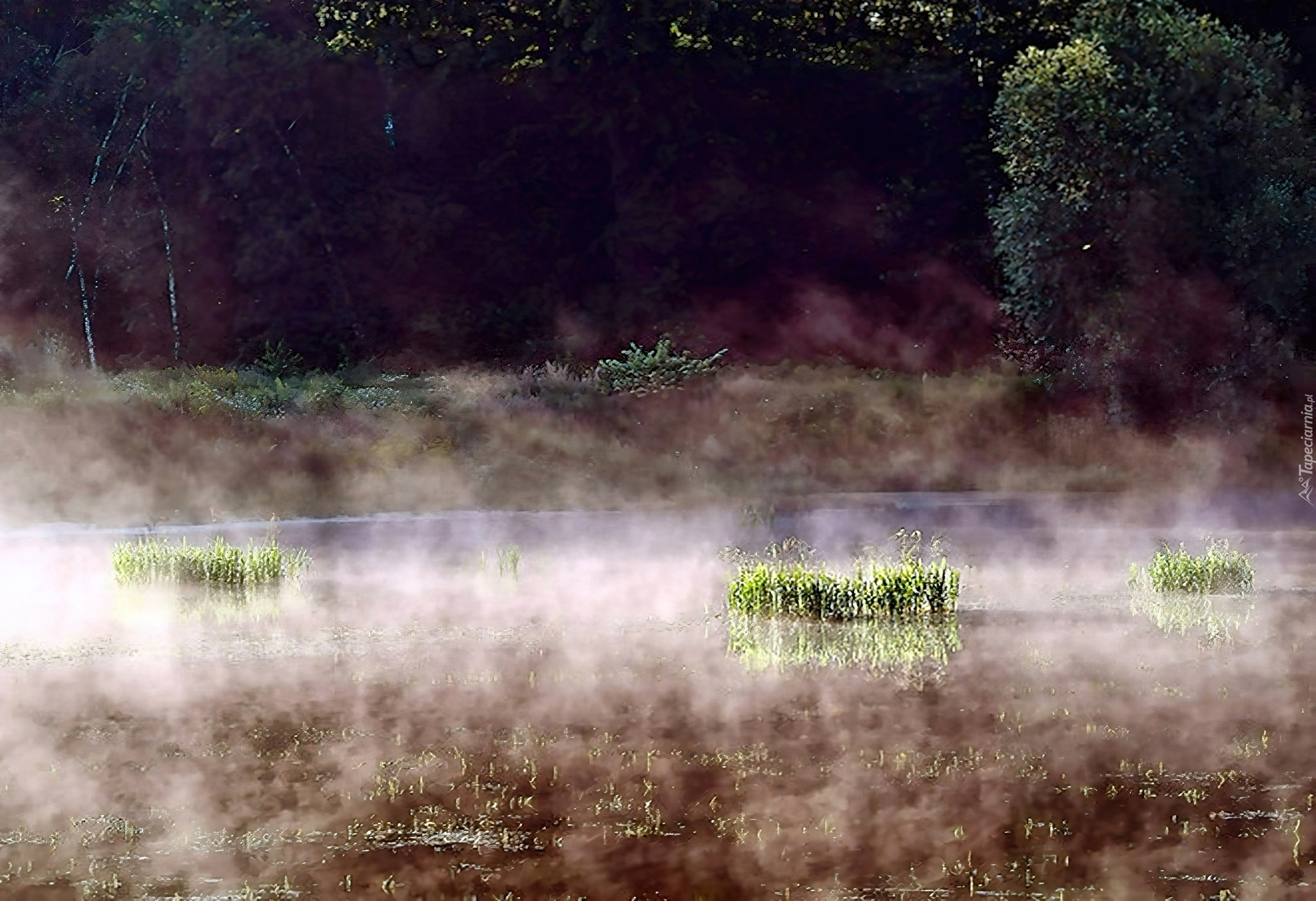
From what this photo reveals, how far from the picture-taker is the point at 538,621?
13078 millimetres

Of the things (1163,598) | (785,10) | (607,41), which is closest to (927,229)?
(785,10)

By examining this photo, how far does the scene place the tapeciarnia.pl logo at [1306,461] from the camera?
2017cm

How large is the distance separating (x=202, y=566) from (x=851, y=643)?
19.6 feet

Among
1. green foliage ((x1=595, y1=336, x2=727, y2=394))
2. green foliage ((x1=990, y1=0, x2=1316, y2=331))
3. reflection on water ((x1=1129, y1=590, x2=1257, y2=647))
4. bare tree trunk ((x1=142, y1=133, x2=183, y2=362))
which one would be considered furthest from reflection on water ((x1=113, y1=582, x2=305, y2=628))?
bare tree trunk ((x1=142, y1=133, x2=183, y2=362))

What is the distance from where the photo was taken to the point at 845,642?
40.1 ft

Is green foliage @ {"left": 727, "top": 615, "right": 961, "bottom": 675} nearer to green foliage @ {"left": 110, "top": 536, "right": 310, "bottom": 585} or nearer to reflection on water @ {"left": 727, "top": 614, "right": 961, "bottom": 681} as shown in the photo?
reflection on water @ {"left": 727, "top": 614, "right": 961, "bottom": 681}

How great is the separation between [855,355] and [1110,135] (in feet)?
26.0

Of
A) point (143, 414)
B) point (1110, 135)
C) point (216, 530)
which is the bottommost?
point (216, 530)

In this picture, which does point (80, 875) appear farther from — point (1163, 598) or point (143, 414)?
point (143, 414)

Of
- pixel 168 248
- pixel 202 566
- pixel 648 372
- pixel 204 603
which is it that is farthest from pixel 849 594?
pixel 168 248

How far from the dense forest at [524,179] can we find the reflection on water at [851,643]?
15537mm

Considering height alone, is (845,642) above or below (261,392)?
below

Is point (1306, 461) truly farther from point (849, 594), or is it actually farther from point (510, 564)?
point (510, 564)

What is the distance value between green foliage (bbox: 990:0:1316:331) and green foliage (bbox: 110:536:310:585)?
41.8ft
